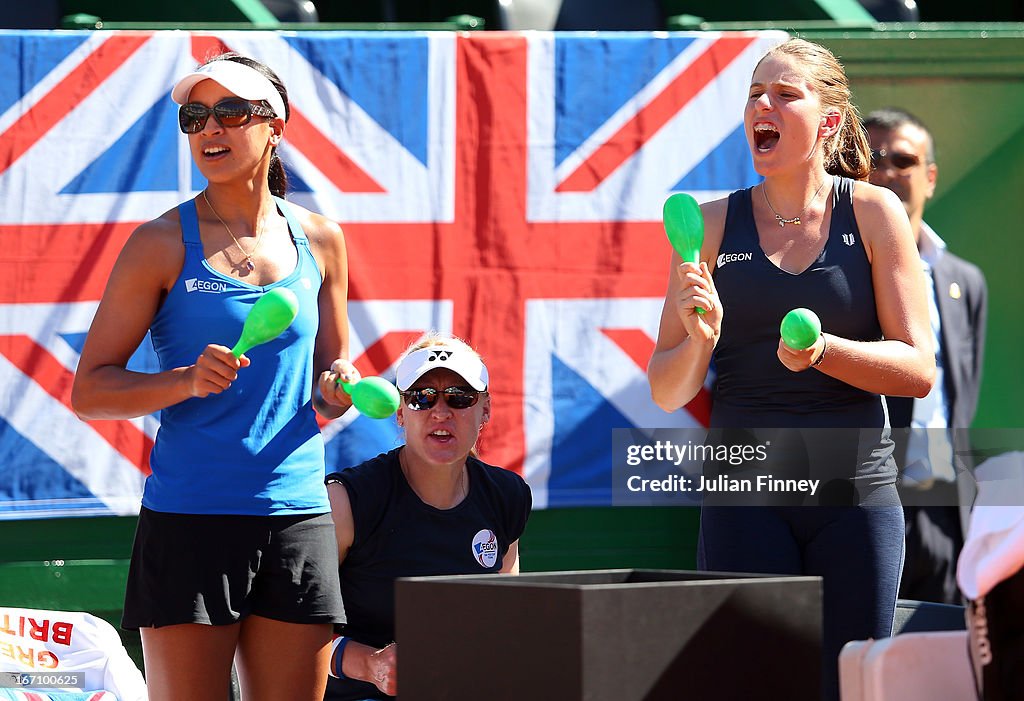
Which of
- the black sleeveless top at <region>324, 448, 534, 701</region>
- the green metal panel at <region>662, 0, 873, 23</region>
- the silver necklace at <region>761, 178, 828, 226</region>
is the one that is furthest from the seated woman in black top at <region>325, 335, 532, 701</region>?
the green metal panel at <region>662, 0, 873, 23</region>

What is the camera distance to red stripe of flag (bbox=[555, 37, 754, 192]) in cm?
382

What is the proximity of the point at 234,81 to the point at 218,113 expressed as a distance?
0.20 ft

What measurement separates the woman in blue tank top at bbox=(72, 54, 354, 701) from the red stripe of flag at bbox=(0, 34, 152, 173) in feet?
4.99

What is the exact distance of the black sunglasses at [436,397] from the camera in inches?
105

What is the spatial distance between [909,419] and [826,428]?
4.20 ft

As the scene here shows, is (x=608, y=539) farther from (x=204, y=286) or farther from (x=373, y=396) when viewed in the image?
(x=204, y=286)

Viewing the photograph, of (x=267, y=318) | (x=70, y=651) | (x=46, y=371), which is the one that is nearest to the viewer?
(x=267, y=318)

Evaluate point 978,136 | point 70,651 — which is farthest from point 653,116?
point 70,651

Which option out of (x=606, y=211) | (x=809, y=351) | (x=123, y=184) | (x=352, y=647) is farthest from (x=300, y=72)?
(x=809, y=351)

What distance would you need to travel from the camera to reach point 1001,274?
392 cm

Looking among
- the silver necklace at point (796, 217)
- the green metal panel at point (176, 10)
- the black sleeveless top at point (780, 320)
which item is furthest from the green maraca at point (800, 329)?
the green metal panel at point (176, 10)

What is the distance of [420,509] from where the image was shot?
8.59 feet

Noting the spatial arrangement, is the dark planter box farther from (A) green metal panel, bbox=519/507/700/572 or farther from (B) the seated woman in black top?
(A) green metal panel, bbox=519/507/700/572

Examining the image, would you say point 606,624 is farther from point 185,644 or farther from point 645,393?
point 645,393
